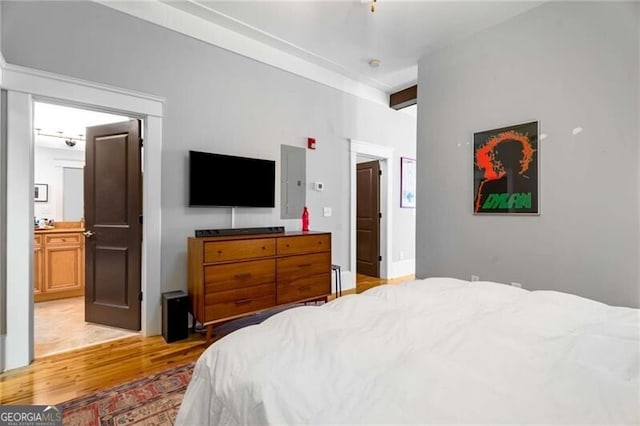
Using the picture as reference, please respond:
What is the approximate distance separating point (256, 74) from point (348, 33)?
1.07m

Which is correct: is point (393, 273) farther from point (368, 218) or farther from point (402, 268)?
point (368, 218)

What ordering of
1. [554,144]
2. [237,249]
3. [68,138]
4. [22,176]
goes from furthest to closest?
[68,138] < [237,249] < [554,144] < [22,176]

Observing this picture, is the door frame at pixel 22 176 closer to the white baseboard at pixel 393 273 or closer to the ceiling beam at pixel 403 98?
the white baseboard at pixel 393 273

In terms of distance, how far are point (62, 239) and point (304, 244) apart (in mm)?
3175

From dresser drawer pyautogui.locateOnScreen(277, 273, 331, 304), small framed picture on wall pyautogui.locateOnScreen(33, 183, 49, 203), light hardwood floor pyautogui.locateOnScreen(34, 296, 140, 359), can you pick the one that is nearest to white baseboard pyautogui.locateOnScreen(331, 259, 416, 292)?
dresser drawer pyautogui.locateOnScreen(277, 273, 331, 304)

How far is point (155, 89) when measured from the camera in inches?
108

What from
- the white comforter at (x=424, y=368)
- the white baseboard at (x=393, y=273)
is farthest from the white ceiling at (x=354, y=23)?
the white baseboard at (x=393, y=273)

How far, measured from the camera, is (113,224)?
2879 mm

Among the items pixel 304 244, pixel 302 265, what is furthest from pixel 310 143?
pixel 302 265

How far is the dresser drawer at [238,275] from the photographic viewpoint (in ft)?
8.52

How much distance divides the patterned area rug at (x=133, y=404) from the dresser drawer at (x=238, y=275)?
2.46ft

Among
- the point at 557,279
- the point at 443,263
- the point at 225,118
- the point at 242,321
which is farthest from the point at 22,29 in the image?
the point at 557,279

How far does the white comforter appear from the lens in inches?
28.0

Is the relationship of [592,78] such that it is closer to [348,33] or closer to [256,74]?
[348,33]
